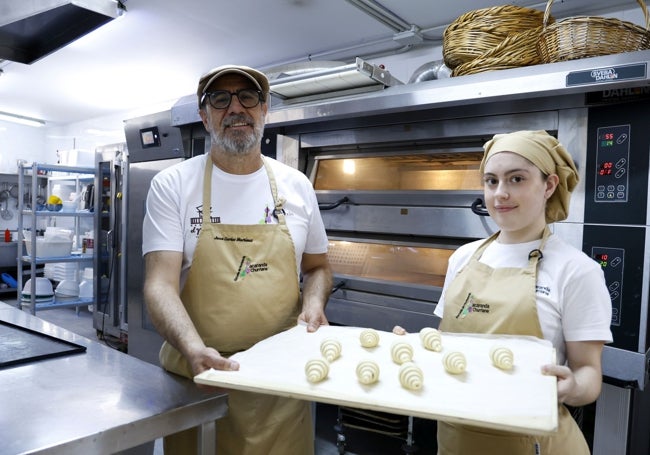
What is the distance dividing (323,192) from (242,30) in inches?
72.6

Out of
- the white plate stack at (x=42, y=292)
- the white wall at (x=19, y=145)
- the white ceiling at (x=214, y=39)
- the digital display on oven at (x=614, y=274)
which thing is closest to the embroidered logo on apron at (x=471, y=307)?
the digital display on oven at (x=614, y=274)

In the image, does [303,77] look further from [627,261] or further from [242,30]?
[627,261]

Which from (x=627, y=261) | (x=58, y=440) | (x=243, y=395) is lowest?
(x=243, y=395)

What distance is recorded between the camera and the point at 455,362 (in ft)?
3.83

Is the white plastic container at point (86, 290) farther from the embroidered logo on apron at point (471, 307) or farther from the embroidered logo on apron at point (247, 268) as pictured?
the embroidered logo on apron at point (471, 307)

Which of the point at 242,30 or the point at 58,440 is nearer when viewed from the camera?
the point at 58,440

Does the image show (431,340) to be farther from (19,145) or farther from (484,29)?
(19,145)

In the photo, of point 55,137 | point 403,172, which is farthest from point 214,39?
point 55,137

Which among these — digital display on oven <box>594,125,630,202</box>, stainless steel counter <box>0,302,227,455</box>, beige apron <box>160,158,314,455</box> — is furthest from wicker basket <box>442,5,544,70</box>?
stainless steel counter <box>0,302,227,455</box>

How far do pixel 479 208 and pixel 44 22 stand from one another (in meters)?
1.79

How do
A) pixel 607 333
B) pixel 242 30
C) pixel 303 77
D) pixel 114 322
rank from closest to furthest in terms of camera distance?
pixel 607 333, pixel 303 77, pixel 242 30, pixel 114 322

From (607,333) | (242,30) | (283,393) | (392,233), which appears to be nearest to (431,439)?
(392,233)

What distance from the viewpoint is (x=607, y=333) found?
3.91 feet

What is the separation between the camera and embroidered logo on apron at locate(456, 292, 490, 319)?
1.40 meters
